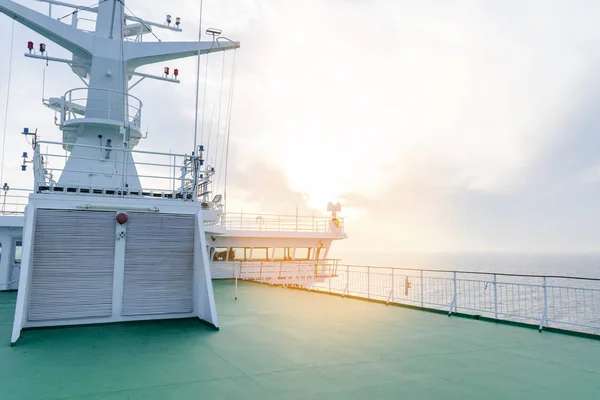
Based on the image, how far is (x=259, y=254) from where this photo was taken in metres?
23.8

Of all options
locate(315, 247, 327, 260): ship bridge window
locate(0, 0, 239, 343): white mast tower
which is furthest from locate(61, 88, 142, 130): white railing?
locate(315, 247, 327, 260): ship bridge window

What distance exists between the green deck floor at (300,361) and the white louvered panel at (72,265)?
1.70ft

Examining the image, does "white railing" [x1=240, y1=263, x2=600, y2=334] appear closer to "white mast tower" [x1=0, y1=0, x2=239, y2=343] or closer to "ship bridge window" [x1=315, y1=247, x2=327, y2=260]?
"ship bridge window" [x1=315, y1=247, x2=327, y2=260]

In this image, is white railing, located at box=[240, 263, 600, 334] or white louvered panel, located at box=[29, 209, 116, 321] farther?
white railing, located at box=[240, 263, 600, 334]

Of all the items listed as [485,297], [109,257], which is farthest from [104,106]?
[485,297]

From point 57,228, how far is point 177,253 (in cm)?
276

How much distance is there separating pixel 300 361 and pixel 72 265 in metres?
6.01

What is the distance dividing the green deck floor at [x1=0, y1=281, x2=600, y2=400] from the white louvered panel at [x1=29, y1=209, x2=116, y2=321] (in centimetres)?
52

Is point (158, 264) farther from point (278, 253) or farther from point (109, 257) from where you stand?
point (278, 253)

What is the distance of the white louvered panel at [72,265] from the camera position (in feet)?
30.3

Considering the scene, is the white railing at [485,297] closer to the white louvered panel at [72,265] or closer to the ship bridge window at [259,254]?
the ship bridge window at [259,254]

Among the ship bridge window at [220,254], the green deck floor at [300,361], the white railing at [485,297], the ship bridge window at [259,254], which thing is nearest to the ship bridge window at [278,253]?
the ship bridge window at [259,254]

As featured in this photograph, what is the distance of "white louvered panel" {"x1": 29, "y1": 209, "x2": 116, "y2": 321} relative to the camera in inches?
363

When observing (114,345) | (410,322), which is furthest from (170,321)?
(410,322)
